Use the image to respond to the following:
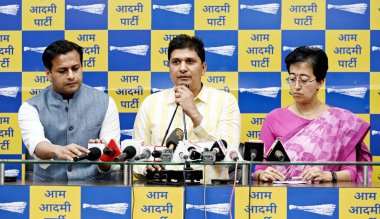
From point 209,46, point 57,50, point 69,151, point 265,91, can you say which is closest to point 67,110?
point 57,50

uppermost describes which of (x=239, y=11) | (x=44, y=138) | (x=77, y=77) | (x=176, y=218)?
(x=239, y=11)

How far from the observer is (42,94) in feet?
13.3

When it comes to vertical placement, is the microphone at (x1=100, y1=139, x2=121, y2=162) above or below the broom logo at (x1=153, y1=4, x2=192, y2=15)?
below

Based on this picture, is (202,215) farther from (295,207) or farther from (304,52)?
(304,52)

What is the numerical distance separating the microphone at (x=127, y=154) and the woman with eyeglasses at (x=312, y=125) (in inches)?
45.1

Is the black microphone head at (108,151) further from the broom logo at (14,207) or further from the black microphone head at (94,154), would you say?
the broom logo at (14,207)

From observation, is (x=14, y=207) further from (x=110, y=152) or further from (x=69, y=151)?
(x=110, y=152)

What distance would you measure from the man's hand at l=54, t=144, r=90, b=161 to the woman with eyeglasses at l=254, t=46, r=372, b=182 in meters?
1.20

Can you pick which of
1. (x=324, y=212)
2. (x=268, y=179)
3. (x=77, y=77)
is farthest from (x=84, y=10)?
(x=324, y=212)

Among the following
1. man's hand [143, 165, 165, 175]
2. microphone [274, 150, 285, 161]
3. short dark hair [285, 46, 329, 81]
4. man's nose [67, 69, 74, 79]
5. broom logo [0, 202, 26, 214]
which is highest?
short dark hair [285, 46, 329, 81]

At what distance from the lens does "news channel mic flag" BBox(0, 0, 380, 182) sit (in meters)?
5.34

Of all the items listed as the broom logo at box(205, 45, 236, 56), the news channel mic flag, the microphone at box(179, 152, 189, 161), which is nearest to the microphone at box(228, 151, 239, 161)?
the microphone at box(179, 152, 189, 161)

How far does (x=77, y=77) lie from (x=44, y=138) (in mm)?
468

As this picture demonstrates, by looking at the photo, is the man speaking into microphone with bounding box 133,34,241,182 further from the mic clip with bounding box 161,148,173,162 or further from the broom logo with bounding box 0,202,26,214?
the broom logo with bounding box 0,202,26,214
